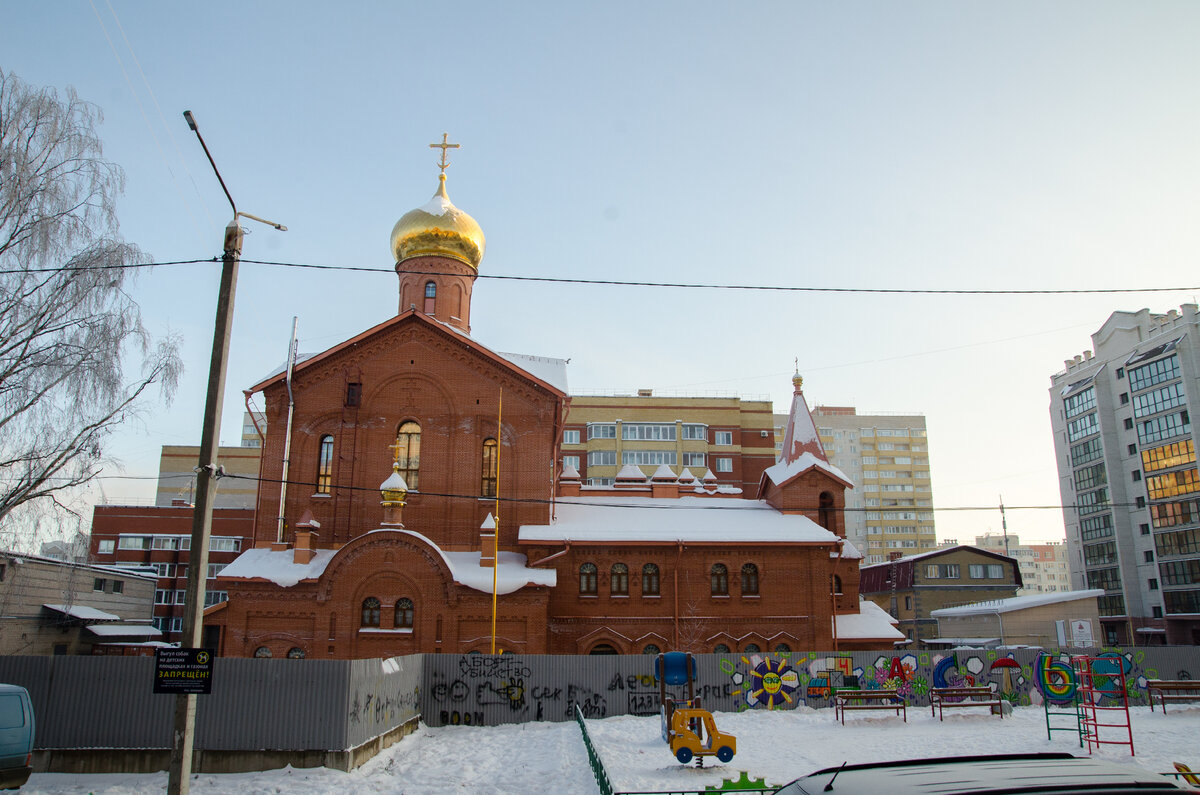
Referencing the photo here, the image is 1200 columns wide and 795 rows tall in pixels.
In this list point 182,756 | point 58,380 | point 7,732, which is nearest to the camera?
point 182,756

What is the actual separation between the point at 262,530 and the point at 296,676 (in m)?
13.8

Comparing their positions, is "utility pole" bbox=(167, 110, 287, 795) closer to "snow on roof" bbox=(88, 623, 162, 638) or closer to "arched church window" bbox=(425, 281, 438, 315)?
"arched church window" bbox=(425, 281, 438, 315)

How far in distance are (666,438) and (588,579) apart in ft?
129

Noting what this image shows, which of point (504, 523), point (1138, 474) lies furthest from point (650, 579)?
point (1138, 474)

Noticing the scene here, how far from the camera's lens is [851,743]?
17.5 meters

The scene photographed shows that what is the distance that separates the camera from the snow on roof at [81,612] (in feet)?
108

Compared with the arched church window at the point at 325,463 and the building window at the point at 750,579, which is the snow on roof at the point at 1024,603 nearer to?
the building window at the point at 750,579

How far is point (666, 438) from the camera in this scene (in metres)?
67.6

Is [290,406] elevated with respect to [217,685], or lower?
elevated

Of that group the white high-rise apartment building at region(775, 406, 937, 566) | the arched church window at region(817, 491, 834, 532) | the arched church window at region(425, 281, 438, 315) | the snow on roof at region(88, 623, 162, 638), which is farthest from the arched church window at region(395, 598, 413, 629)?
the white high-rise apartment building at region(775, 406, 937, 566)

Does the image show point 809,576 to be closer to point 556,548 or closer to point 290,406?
point 556,548

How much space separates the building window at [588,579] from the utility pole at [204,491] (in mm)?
18684

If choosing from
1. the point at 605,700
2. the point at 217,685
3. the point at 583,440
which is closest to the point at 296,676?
the point at 217,685

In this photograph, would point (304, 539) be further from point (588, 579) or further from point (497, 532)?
point (588, 579)
